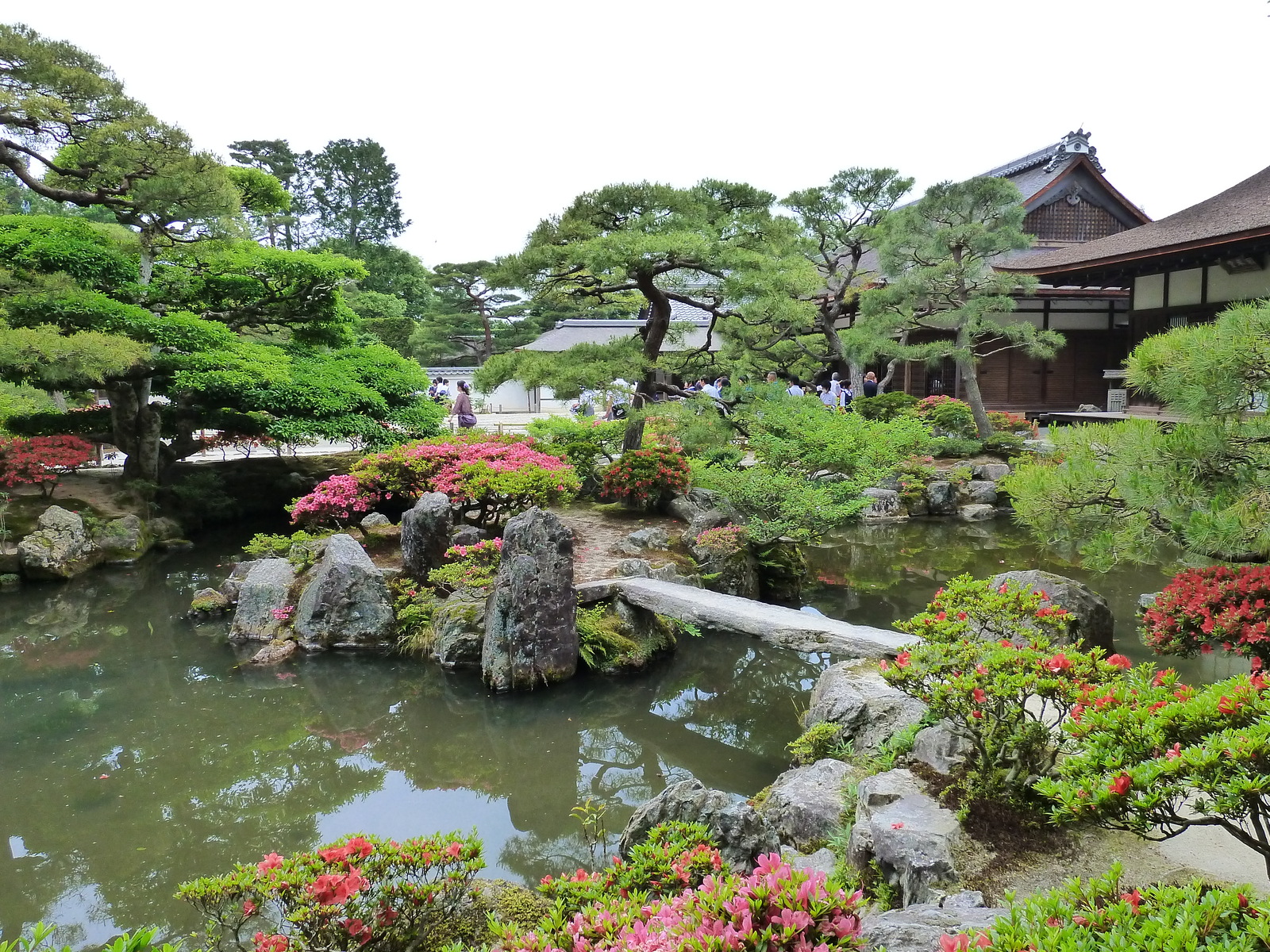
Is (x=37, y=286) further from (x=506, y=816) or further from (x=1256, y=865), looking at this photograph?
(x=1256, y=865)

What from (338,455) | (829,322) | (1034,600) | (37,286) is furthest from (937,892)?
(829,322)

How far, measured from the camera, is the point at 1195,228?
46.2 ft

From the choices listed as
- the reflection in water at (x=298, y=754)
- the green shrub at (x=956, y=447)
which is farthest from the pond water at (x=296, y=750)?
the green shrub at (x=956, y=447)

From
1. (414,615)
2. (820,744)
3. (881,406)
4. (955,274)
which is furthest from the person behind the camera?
(881,406)

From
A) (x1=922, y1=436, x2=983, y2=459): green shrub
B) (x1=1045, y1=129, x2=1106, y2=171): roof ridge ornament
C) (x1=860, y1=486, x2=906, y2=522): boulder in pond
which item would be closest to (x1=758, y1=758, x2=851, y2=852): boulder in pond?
(x1=860, y1=486, x2=906, y2=522): boulder in pond

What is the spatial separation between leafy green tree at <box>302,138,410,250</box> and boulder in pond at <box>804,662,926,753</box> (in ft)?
117

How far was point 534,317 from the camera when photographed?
38.1 meters

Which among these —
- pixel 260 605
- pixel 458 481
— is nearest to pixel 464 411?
pixel 458 481

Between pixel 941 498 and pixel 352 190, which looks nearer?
pixel 941 498

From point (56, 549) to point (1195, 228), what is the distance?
60.9 feet

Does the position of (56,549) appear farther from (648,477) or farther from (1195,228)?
(1195,228)

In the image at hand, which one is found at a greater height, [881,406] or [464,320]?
[464,320]

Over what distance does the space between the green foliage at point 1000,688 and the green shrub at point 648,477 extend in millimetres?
6949

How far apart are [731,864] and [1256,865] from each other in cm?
220
